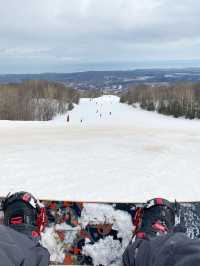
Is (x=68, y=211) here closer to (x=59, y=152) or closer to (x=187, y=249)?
(x=187, y=249)

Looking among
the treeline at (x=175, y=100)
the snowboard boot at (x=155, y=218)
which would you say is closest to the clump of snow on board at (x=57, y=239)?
the snowboard boot at (x=155, y=218)

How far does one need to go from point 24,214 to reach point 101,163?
11.8 feet

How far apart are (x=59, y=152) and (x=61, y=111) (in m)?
59.7

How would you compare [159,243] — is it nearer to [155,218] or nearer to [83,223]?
[155,218]

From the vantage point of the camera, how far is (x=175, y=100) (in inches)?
2240

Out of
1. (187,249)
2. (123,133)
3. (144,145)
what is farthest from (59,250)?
(123,133)

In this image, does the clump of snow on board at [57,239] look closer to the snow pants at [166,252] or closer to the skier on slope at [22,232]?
the skier on slope at [22,232]

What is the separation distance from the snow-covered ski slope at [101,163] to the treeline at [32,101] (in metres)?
42.7

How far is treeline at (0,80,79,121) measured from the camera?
171 feet

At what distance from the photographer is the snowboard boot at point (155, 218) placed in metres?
2.58

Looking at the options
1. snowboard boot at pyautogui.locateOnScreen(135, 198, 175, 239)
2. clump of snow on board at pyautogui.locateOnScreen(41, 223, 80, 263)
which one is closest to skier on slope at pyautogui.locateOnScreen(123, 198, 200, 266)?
snowboard boot at pyautogui.locateOnScreen(135, 198, 175, 239)

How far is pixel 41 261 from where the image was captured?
200 cm

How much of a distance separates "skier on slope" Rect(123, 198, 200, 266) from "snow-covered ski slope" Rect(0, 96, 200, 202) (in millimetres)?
1704

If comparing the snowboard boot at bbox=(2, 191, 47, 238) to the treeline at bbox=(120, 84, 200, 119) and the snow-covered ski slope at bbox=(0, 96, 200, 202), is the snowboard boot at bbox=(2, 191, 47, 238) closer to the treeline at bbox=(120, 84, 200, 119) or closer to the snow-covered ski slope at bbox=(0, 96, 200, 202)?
the snow-covered ski slope at bbox=(0, 96, 200, 202)
